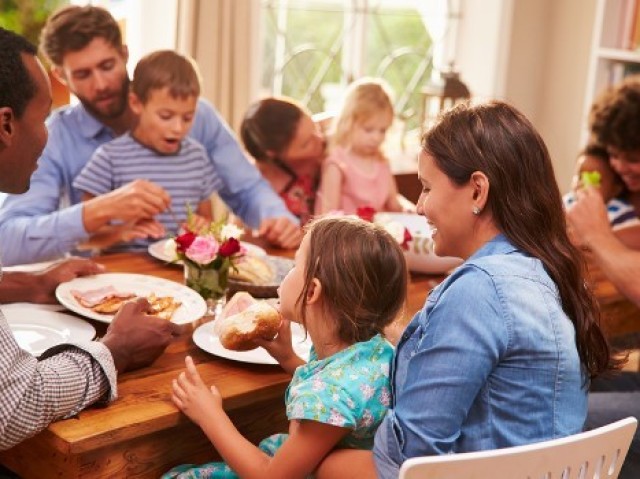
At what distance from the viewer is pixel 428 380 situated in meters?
1.42

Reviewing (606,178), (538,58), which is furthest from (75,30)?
(538,58)

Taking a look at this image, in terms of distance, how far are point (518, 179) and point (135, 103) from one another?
1417mm

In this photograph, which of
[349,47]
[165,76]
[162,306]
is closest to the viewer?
[162,306]

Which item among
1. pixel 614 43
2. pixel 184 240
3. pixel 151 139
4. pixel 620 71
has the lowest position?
pixel 184 240

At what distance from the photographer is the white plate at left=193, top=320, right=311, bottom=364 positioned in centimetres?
183

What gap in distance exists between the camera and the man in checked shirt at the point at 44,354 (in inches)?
59.0

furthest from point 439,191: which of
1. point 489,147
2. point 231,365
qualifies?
point 231,365

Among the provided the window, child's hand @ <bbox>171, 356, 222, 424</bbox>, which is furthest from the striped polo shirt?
the window

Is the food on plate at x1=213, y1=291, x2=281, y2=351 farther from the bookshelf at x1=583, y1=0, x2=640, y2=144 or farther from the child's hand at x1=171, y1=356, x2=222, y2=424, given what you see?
the bookshelf at x1=583, y1=0, x2=640, y2=144

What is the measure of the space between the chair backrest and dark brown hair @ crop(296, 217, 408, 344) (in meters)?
0.37

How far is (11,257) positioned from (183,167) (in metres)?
0.54

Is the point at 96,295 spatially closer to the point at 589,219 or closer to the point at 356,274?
the point at 356,274

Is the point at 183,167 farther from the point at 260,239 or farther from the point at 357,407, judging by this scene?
the point at 357,407

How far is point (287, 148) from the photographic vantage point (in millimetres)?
3178
